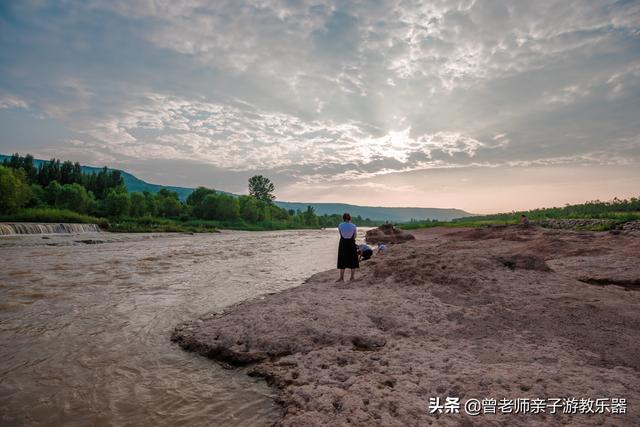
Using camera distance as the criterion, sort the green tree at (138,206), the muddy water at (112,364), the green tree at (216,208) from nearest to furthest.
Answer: the muddy water at (112,364), the green tree at (138,206), the green tree at (216,208)

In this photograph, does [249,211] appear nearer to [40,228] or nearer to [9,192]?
[9,192]

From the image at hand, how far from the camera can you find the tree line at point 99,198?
2404 inches

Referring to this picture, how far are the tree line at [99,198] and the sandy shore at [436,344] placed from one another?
→ 2811 inches

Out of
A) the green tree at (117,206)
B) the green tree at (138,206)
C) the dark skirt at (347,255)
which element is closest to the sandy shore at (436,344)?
the dark skirt at (347,255)

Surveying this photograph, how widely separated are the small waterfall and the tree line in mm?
18156

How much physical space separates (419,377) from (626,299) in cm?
615

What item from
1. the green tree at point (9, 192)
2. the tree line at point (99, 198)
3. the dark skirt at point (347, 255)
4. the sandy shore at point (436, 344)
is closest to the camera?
the sandy shore at point (436, 344)

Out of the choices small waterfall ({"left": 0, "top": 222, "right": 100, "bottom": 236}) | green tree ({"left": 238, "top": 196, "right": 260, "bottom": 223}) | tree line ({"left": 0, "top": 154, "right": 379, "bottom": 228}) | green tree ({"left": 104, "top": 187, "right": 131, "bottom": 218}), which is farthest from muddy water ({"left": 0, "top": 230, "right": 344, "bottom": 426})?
green tree ({"left": 238, "top": 196, "right": 260, "bottom": 223})

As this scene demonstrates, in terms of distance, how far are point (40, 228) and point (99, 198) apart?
7518cm

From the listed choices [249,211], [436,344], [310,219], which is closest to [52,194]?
[249,211]

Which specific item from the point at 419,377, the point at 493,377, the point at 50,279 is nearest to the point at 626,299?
the point at 493,377

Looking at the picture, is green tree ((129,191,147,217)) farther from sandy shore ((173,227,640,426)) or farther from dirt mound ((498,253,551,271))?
dirt mound ((498,253,551,271))

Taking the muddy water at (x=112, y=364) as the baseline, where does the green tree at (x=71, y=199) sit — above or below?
above

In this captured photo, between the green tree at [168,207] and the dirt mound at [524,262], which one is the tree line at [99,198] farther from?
the dirt mound at [524,262]
